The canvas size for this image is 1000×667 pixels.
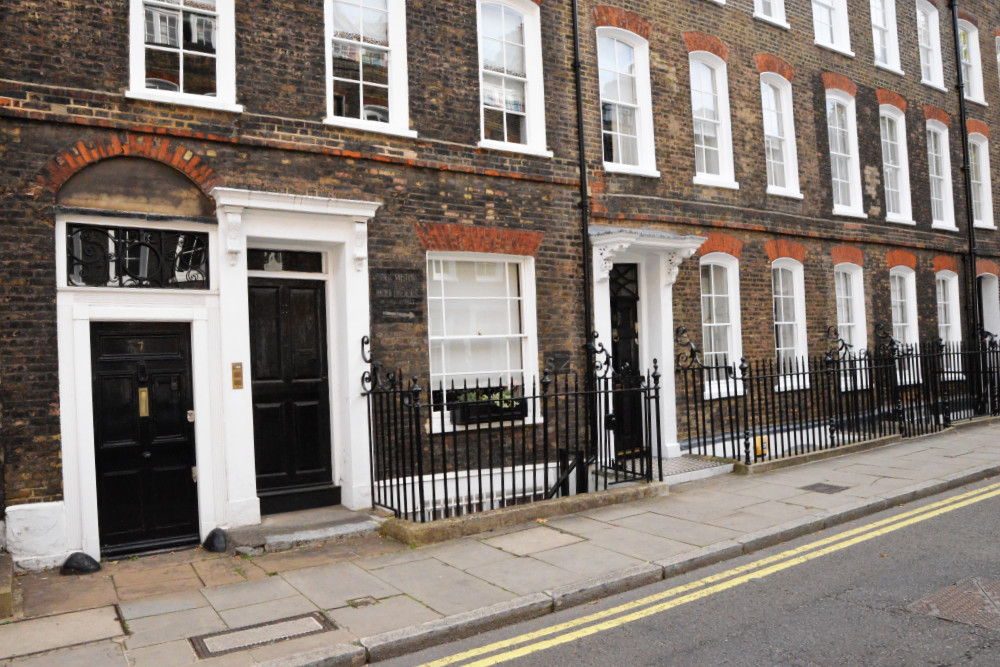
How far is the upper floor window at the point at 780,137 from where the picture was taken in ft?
44.1

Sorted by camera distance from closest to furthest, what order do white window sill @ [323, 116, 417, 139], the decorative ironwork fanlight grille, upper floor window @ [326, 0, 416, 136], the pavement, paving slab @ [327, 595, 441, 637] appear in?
1. the pavement
2. paving slab @ [327, 595, 441, 637]
3. the decorative ironwork fanlight grille
4. white window sill @ [323, 116, 417, 139]
5. upper floor window @ [326, 0, 416, 136]

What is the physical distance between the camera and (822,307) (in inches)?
544

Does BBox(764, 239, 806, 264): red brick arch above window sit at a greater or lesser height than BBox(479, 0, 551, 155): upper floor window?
lesser

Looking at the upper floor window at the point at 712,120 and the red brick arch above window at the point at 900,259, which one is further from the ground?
the upper floor window at the point at 712,120

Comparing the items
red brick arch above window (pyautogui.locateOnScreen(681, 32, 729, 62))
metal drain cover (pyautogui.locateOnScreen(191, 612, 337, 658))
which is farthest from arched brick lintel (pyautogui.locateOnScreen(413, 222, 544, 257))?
metal drain cover (pyautogui.locateOnScreen(191, 612, 337, 658))

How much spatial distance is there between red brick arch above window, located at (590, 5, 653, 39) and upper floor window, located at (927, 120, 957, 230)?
9332mm

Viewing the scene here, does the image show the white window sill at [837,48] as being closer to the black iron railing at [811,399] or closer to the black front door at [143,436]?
the black iron railing at [811,399]

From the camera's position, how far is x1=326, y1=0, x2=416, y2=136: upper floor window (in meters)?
→ 8.59

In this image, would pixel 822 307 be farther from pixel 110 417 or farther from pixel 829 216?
pixel 110 417

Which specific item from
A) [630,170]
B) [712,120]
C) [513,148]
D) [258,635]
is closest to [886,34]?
[712,120]

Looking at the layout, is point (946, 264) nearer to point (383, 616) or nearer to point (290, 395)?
point (290, 395)

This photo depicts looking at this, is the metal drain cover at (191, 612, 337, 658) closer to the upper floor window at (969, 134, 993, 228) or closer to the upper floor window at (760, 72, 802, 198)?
the upper floor window at (760, 72, 802, 198)

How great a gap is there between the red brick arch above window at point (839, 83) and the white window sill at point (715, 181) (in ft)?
11.8

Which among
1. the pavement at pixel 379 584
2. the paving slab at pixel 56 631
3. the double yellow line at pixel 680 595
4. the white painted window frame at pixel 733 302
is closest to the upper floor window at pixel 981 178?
the white painted window frame at pixel 733 302
